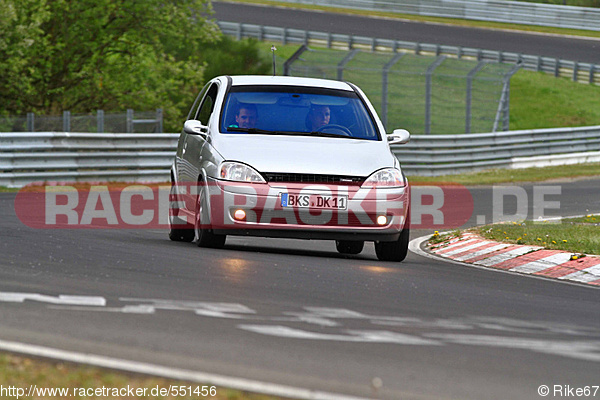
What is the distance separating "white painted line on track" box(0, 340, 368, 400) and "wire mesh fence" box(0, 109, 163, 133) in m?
16.0

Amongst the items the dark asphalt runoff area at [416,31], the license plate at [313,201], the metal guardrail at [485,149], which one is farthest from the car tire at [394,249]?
the dark asphalt runoff area at [416,31]

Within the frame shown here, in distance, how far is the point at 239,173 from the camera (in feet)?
31.5

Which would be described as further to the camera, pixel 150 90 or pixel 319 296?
pixel 150 90

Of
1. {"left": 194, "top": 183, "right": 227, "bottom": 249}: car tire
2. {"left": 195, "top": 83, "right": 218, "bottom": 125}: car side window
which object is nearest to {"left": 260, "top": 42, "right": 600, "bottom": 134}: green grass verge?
{"left": 195, "top": 83, "right": 218, "bottom": 125}: car side window

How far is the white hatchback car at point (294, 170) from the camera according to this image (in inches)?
376

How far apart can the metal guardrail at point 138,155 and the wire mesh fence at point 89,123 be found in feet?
1.94

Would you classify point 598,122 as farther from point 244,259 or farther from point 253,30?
point 244,259

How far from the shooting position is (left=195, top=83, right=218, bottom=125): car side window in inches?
437

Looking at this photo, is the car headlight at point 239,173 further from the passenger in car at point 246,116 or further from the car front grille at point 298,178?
the passenger in car at point 246,116

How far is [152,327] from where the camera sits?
5977 millimetres

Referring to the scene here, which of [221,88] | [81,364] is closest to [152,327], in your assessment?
[81,364]

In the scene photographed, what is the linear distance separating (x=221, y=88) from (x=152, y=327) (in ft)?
17.7

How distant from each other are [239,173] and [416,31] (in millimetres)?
40233

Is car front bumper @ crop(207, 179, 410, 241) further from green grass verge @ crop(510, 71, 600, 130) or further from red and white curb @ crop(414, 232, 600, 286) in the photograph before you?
green grass verge @ crop(510, 71, 600, 130)
